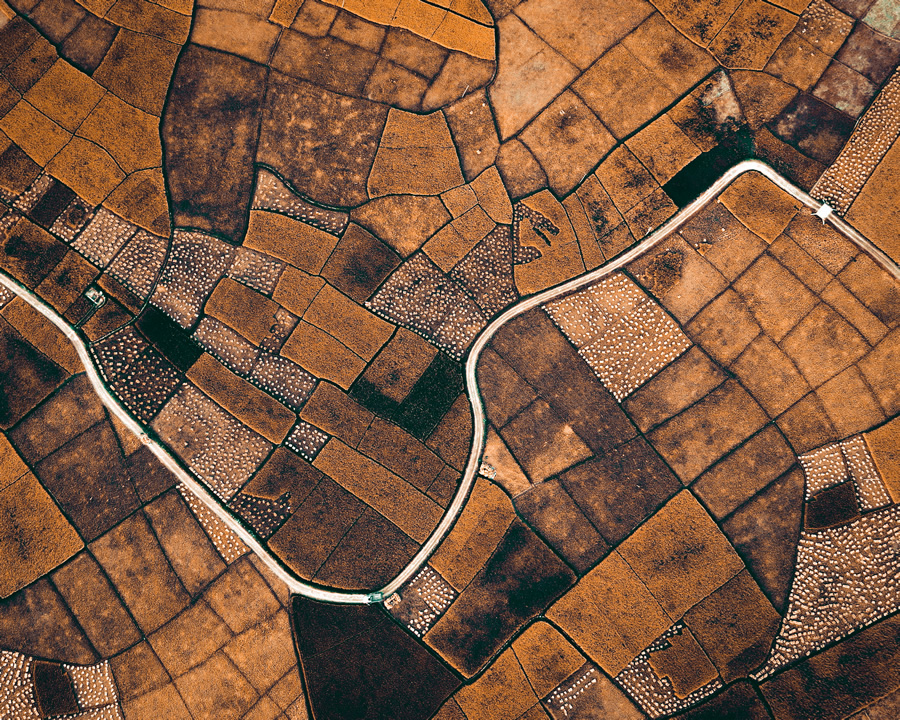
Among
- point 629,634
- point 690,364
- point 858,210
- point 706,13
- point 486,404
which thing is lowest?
point 629,634

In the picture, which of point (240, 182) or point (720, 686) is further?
point (240, 182)

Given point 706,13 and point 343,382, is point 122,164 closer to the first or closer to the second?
point 343,382

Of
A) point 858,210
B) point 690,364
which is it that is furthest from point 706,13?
point 690,364

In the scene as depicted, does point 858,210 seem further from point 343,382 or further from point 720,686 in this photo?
point 343,382

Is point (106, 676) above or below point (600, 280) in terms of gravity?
below

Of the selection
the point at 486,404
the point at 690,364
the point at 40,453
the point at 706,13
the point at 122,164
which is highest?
the point at 706,13

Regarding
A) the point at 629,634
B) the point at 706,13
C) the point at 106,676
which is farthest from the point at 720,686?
the point at 706,13
